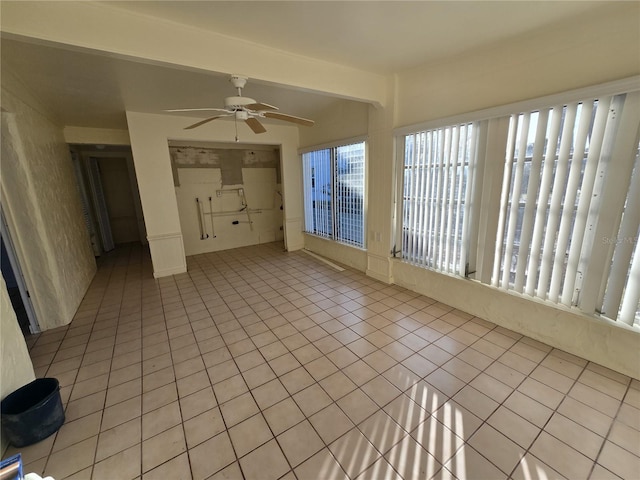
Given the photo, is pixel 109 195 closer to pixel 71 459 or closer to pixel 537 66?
pixel 71 459

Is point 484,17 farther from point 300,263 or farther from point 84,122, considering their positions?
point 84,122

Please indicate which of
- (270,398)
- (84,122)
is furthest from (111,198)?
(270,398)

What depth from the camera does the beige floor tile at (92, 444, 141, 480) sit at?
1445 mm

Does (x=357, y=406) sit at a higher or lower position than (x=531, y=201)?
lower

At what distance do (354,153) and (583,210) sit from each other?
111 inches

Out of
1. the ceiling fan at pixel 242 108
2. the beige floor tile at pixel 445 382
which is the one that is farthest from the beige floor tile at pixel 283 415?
the ceiling fan at pixel 242 108

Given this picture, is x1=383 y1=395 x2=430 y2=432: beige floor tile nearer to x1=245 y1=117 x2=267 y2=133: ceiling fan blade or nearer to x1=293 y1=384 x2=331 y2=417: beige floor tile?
x1=293 y1=384 x2=331 y2=417: beige floor tile

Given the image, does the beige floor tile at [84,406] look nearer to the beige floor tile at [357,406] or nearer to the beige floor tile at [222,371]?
the beige floor tile at [222,371]

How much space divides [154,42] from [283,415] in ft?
9.33

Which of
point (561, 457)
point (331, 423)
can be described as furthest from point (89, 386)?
point (561, 457)

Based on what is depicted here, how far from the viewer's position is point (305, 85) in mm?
2654

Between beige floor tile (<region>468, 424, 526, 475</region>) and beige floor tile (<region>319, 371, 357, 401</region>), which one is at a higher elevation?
beige floor tile (<region>319, 371, 357, 401</region>)

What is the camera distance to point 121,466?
1496 millimetres

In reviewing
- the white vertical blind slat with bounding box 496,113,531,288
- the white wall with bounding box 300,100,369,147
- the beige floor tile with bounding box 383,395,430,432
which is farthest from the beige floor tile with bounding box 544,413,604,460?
the white wall with bounding box 300,100,369,147
